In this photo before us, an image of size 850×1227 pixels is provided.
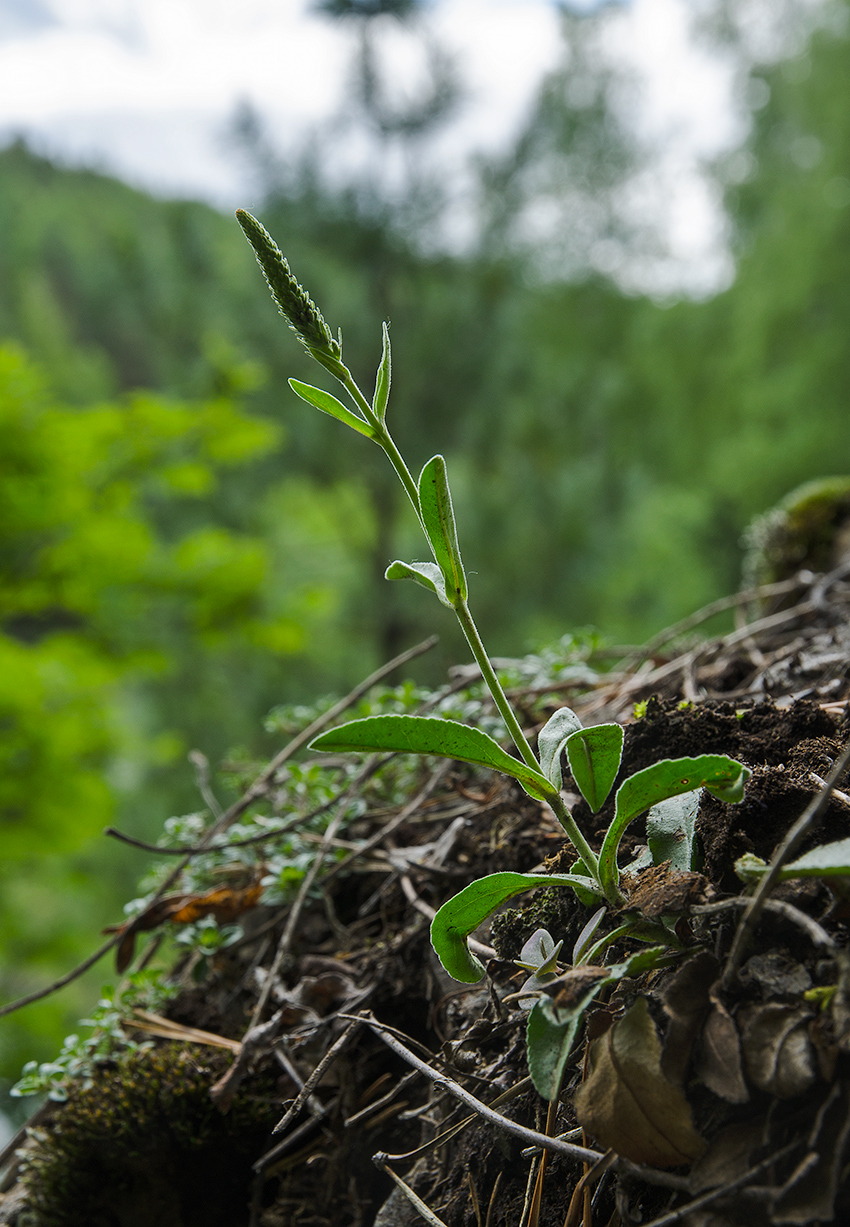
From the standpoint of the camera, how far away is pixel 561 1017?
1.70ft

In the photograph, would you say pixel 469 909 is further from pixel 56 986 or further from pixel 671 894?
pixel 56 986

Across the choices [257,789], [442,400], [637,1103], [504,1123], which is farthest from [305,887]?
[442,400]

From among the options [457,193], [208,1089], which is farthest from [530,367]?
[208,1089]

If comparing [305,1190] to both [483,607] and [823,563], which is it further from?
[483,607]

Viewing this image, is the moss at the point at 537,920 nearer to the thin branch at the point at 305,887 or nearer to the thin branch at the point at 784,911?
the thin branch at the point at 784,911

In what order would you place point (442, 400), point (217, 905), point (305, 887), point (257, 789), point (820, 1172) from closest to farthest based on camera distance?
point (820, 1172) → point (305, 887) → point (217, 905) → point (257, 789) → point (442, 400)

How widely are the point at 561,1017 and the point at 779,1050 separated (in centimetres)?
13

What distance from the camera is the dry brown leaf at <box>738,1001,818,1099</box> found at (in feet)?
1.52

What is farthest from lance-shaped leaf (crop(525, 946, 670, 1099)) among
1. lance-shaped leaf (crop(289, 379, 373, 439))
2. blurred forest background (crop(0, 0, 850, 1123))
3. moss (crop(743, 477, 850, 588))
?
blurred forest background (crop(0, 0, 850, 1123))

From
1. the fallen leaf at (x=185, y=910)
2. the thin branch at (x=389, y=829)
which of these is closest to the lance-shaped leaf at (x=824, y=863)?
the thin branch at (x=389, y=829)

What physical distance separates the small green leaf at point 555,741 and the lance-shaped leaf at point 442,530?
0.15m

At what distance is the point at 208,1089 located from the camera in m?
0.89

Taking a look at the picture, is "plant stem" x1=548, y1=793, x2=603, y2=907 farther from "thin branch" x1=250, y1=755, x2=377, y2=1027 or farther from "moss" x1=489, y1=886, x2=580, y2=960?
"thin branch" x1=250, y1=755, x2=377, y2=1027

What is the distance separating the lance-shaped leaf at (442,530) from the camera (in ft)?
2.04
